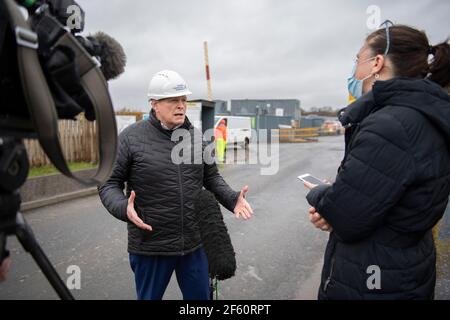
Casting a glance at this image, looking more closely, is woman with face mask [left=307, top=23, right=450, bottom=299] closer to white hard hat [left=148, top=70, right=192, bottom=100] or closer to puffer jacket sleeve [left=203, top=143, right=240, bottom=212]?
puffer jacket sleeve [left=203, top=143, right=240, bottom=212]

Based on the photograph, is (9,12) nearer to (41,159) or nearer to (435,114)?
(435,114)

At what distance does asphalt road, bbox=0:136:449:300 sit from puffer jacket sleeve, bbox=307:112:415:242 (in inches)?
85.1

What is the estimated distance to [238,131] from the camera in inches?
816

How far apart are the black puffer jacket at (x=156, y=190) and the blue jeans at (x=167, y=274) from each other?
9 centimetres

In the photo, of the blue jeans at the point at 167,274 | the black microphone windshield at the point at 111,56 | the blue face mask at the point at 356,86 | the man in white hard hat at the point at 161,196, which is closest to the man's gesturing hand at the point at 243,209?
the man in white hard hat at the point at 161,196

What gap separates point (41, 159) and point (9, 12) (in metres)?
8.99

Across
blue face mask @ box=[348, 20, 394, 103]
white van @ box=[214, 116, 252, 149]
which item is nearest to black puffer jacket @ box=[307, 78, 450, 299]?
blue face mask @ box=[348, 20, 394, 103]

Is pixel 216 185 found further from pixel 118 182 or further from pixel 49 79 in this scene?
pixel 49 79

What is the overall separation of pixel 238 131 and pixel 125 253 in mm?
16962

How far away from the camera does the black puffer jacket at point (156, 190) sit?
6.92ft

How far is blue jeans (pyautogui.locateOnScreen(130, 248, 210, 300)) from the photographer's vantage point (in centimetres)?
215

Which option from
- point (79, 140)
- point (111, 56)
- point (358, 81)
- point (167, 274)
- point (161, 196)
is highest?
point (111, 56)

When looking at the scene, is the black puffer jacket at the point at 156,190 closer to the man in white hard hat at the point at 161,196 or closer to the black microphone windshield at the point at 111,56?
the man in white hard hat at the point at 161,196

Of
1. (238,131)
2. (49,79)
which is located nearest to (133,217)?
(49,79)
